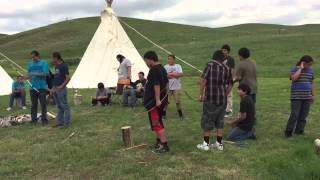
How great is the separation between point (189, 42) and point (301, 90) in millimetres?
45164

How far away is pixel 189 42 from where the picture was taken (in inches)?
2106

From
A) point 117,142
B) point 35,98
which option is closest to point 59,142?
point 117,142

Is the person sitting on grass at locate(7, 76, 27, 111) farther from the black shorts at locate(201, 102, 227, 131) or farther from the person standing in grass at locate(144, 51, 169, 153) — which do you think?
the black shorts at locate(201, 102, 227, 131)

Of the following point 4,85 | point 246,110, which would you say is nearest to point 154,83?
point 246,110

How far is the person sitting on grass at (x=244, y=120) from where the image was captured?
28.1 feet

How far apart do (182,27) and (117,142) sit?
6169 cm

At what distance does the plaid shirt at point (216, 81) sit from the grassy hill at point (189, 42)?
18.2 metres

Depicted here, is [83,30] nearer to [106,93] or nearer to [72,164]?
[106,93]

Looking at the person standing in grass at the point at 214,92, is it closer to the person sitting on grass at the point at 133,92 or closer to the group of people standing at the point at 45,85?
the group of people standing at the point at 45,85

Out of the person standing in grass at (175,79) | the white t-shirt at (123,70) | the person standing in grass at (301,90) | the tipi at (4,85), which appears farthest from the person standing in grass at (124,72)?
the person standing in grass at (301,90)

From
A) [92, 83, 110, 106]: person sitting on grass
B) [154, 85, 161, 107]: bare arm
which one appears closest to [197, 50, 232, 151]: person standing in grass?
[154, 85, 161, 107]: bare arm

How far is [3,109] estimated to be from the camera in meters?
14.5

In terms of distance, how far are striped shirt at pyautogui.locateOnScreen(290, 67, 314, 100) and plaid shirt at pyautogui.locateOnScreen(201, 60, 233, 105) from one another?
1758 millimetres

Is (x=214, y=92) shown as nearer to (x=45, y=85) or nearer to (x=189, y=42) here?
(x=45, y=85)
